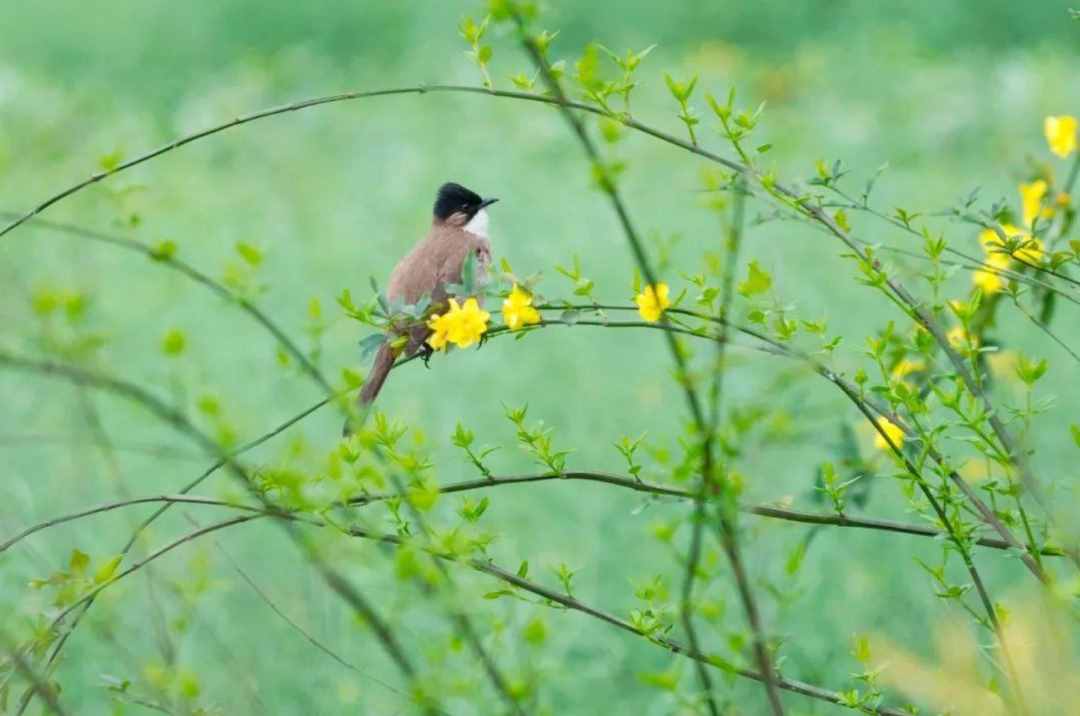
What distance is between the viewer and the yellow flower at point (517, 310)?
1774 mm

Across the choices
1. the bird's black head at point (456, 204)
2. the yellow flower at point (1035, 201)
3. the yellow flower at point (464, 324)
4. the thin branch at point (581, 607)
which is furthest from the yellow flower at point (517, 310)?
the bird's black head at point (456, 204)

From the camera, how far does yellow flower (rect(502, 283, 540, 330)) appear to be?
177 centimetres

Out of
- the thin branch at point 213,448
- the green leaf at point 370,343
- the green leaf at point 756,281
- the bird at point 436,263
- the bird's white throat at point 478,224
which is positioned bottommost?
the thin branch at point 213,448

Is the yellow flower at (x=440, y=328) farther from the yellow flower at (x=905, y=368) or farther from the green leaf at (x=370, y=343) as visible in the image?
the yellow flower at (x=905, y=368)

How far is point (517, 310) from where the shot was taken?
69.9 inches

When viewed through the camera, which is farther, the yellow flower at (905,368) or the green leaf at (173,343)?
the yellow flower at (905,368)

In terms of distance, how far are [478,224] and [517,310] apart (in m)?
1.55

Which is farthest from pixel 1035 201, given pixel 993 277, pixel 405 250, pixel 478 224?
pixel 405 250

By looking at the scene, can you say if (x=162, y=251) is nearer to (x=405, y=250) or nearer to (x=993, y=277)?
(x=993, y=277)

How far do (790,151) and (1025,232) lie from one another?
5.28 meters

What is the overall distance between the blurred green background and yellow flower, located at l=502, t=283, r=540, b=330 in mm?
275

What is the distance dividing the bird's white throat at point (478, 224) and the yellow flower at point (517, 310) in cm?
139

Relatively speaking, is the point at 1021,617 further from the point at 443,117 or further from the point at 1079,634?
the point at 443,117

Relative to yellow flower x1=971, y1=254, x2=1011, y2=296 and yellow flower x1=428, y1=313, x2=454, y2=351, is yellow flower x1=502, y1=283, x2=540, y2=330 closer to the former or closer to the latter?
yellow flower x1=428, y1=313, x2=454, y2=351
